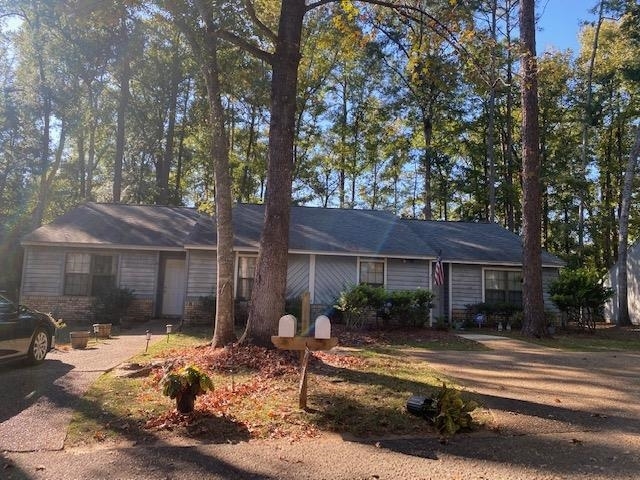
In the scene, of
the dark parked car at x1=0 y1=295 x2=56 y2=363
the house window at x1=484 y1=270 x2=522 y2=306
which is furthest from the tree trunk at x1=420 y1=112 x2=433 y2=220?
the dark parked car at x1=0 y1=295 x2=56 y2=363

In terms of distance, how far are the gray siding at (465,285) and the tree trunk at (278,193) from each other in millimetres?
11119

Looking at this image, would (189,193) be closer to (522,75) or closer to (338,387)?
(522,75)

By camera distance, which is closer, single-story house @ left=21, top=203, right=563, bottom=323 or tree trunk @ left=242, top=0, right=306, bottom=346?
tree trunk @ left=242, top=0, right=306, bottom=346

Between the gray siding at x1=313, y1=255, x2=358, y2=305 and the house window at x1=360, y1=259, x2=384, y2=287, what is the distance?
33 centimetres

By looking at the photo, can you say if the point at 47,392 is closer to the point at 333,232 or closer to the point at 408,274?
the point at 408,274

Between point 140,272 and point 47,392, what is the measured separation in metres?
11.4

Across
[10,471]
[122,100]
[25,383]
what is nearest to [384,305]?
[25,383]

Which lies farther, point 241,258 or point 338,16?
point 241,258

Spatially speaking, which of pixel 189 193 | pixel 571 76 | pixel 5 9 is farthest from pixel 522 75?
pixel 189 193

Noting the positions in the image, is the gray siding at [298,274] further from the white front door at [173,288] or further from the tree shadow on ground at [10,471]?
the tree shadow on ground at [10,471]

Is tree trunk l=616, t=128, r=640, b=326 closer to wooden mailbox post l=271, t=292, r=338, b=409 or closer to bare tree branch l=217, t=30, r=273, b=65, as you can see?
bare tree branch l=217, t=30, r=273, b=65

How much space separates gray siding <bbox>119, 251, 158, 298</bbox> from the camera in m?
17.5

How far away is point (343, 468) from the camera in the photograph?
14.0 ft

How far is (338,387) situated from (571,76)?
→ 31105mm
